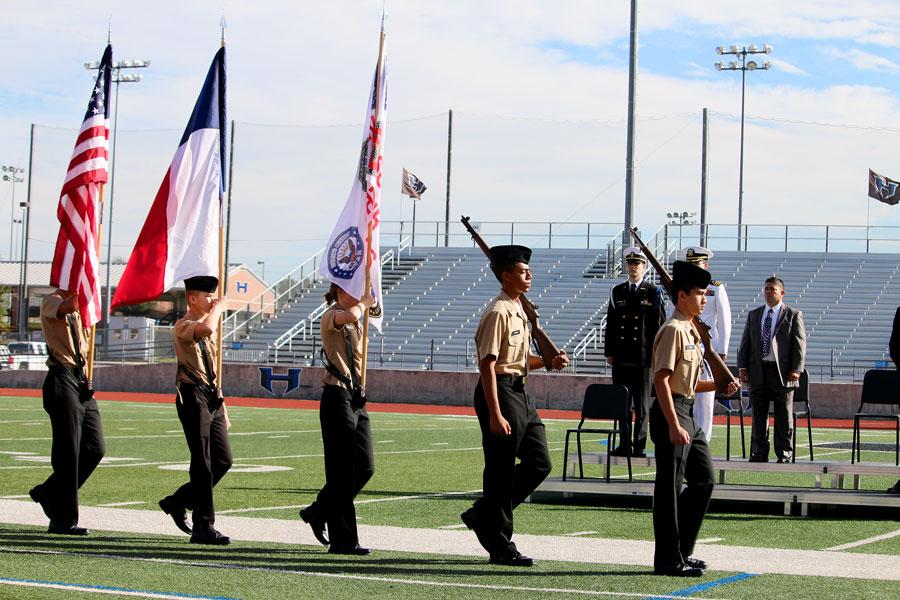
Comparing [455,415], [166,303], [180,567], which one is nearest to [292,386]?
[455,415]

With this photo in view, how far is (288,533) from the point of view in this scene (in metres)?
10.8

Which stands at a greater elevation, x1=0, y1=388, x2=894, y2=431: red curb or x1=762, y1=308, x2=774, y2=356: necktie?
x1=762, y1=308, x2=774, y2=356: necktie

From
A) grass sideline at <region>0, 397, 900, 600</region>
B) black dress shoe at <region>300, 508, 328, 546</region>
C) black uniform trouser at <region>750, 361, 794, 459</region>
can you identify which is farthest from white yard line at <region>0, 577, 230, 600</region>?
black uniform trouser at <region>750, 361, 794, 459</region>

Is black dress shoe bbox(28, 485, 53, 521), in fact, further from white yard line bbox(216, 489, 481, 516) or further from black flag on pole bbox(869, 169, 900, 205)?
black flag on pole bbox(869, 169, 900, 205)

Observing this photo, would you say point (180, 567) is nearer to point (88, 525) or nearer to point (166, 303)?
point (88, 525)

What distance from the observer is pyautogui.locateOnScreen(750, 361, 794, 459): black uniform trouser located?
14320 mm

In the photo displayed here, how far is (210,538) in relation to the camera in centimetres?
998

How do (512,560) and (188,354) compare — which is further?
(188,354)

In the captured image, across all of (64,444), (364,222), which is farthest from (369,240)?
(64,444)

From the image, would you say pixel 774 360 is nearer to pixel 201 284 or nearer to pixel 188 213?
pixel 188 213

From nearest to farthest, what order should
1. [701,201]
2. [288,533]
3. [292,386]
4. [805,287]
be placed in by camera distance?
[288,533]
[292,386]
[805,287]
[701,201]

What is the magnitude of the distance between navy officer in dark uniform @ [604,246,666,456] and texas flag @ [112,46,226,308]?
14.1 feet

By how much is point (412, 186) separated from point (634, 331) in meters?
41.6

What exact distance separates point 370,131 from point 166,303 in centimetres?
9258
